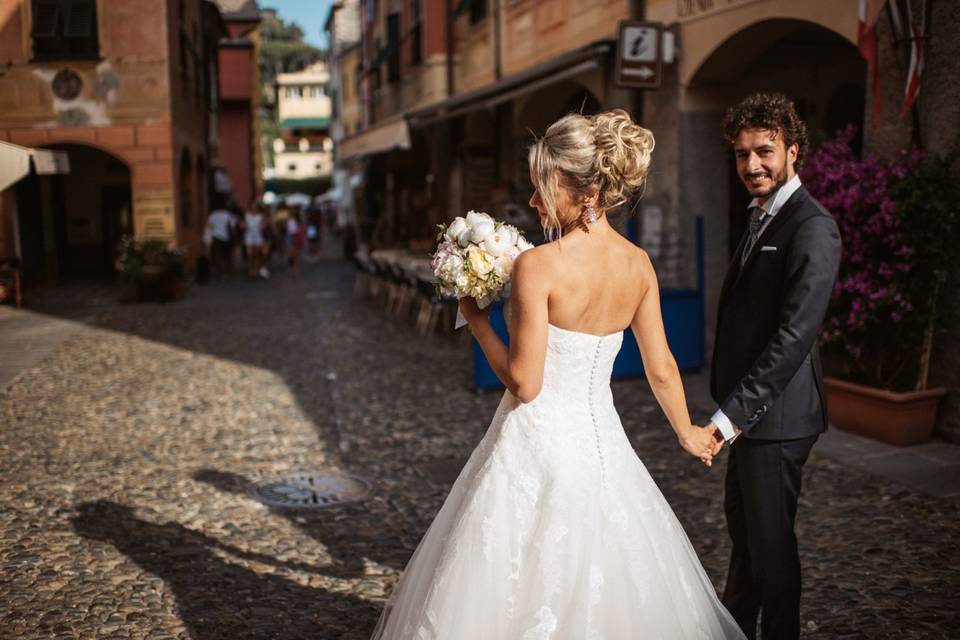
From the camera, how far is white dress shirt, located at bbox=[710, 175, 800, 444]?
272cm

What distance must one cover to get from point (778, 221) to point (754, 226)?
6.0 inches

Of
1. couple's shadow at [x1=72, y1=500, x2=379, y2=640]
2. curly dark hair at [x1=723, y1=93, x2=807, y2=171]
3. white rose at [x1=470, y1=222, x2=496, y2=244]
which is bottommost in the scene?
couple's shadow at [x1=72, y1=500, x2=379, y2=640]

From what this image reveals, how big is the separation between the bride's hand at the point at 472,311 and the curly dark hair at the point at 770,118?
999 millimetres

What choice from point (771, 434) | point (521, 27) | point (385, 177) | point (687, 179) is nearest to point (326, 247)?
point (385, 177)

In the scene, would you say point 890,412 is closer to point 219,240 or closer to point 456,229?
point 456,229

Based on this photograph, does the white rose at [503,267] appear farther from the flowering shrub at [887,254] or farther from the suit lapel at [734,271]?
the flowering shrub at [887,254]

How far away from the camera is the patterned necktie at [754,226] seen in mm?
2948

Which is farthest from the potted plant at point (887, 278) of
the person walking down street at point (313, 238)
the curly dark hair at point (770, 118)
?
the person walking down street at point (313, 238)

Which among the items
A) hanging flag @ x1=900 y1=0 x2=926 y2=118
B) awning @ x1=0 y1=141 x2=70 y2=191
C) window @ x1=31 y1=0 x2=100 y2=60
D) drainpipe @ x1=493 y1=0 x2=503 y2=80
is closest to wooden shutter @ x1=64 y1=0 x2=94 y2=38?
window @ x1=31 y1=0 x2=100 y2=60

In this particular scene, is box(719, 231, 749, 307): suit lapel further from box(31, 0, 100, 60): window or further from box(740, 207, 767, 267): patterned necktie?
box(31, 0, 100, 60): window

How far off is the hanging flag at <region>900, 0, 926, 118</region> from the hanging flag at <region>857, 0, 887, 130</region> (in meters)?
0.25

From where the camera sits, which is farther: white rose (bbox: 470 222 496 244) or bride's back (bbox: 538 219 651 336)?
white rose (bbox: 470 222 496 244)

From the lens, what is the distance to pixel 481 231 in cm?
261

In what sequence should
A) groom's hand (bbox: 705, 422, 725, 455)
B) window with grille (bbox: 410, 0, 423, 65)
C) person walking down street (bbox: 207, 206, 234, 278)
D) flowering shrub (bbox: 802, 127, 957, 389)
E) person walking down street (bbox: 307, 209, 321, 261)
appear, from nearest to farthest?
1. groom's hand (bbox: 705, 422, 725, 455)
2. flowering shrub (bbox: 802, 127, 957, 389)
3. window with grille (bbox: 410, 0, 423, 65)
4. person walking down street (bbox: 207, 206, 234, 278)
5. person walking down street (bbox: 307, 209, 321, 261)
